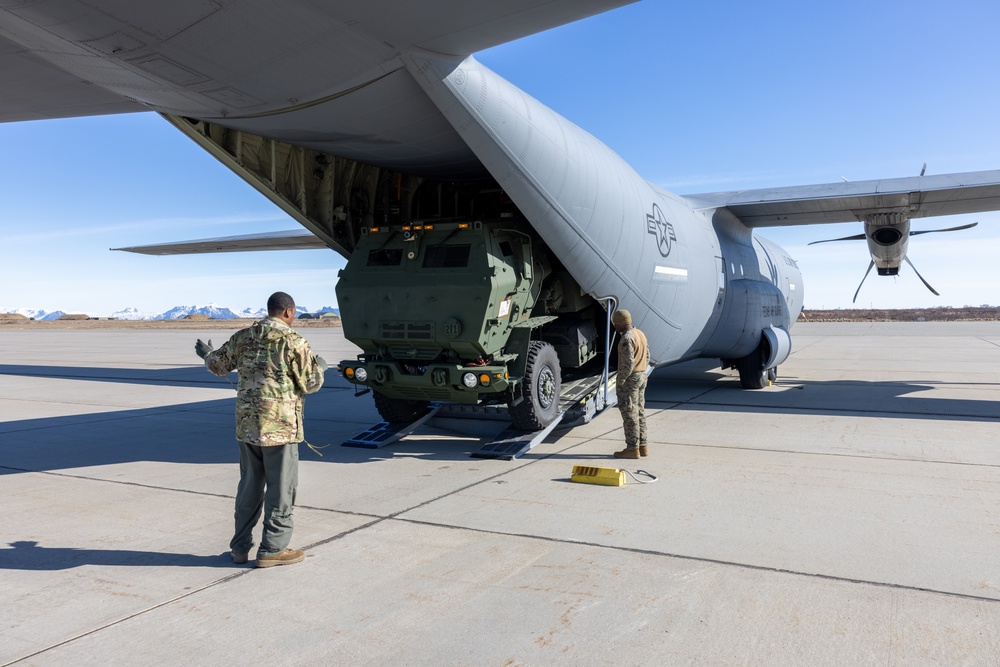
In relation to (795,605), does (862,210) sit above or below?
above

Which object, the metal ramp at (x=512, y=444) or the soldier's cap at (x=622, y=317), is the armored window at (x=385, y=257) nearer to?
the metal ramp at (x=512, y=444)

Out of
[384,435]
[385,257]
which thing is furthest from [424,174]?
[384,435]

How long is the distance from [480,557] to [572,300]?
481 cm

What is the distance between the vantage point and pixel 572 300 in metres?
8.64

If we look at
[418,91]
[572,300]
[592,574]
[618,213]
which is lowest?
[592,574]

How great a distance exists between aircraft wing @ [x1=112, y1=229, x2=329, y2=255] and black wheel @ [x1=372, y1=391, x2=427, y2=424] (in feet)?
32.2

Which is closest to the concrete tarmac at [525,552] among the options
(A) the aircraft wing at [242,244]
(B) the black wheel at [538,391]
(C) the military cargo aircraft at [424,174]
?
(B) the black wheel at [538,391]

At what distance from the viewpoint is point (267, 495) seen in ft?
13.9

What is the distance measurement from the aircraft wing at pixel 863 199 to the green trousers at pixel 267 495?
29.9 feet

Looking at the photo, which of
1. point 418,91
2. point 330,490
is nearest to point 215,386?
point 330,490

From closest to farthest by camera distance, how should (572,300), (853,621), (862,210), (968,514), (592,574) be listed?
(853,621) < (592,574) < (968,514) < (572,300) < (862,210)

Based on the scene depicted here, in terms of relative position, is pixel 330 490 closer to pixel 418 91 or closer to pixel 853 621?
pixel 418 91

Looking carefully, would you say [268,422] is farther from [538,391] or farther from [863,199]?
[863,199]

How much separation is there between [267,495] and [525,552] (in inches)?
64.6
